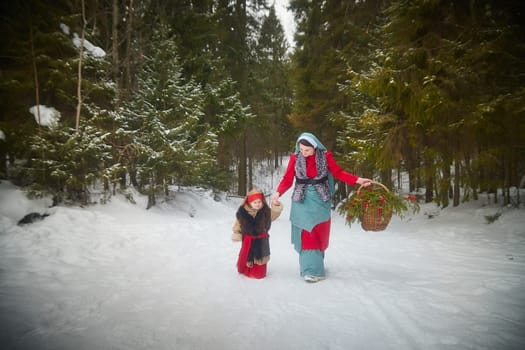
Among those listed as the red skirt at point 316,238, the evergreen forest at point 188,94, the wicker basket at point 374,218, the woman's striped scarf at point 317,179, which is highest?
the evergreen forest at point 188,94

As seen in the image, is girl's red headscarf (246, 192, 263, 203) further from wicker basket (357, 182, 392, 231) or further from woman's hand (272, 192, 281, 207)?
wicker basket (357, 182, 392, 231)

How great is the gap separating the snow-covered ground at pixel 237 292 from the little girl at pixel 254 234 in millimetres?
202

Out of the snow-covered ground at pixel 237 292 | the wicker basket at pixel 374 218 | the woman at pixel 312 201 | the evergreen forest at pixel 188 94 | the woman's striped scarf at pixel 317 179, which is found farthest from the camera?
the evergreen forest at pixel 188 94

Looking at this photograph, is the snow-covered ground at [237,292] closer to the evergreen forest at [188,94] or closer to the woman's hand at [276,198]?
the woman's hand at [276,198]

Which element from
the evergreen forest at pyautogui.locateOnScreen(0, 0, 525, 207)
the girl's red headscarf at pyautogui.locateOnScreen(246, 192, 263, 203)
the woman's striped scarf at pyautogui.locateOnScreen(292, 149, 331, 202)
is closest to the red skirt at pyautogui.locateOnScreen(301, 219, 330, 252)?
the woman's striped scarf at pyautogui.locateOnScreen(292, 149, 331, 202)

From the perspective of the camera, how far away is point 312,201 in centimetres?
374

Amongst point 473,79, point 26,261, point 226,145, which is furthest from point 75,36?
point 473,79

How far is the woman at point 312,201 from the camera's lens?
3.65 m

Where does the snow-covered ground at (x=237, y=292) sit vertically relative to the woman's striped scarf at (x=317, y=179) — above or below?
below

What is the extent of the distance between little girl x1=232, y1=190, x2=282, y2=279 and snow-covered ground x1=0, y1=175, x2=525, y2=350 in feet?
0.66

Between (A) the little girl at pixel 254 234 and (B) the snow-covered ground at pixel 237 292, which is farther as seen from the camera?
(A) the little girl at pixel 254 234

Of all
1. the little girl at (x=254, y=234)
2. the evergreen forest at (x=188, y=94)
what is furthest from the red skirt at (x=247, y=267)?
the evergreen forest at (x=188, y=94)

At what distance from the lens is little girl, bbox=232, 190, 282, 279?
12.5 feet

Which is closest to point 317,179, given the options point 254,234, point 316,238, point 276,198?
point 276,198
